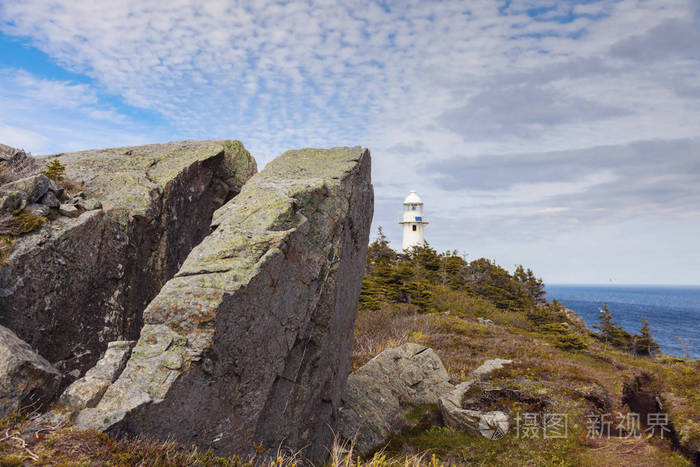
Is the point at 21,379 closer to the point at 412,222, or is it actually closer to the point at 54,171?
the point at 54,171

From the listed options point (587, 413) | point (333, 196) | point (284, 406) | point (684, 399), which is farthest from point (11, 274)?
point (684, 399)

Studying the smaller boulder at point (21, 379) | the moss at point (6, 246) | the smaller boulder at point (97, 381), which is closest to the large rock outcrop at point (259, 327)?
the smaller boulder at point (97, 381)

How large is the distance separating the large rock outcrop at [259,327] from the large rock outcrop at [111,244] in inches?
90.0

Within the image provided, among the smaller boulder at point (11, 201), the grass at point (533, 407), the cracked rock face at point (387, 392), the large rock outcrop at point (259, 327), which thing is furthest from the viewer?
the cracked rock face at point (387, 392)

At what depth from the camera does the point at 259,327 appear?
6.46 metres

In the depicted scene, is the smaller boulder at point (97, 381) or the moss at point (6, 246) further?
the moss at point (6, 246)

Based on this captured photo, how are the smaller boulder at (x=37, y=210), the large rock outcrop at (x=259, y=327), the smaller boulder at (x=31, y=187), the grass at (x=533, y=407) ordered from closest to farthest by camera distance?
the large rock outcrop at (x=259, y=327)
the smaller boulder at (x=37, y=210)
the smaller boulder at (x=31, y=187)
the grass at (x=533, y=407)

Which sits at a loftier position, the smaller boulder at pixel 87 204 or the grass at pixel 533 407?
the smaller boulder at pixel 87 204

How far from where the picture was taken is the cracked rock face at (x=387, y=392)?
403 inches

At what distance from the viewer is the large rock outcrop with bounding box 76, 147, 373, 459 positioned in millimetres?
5430

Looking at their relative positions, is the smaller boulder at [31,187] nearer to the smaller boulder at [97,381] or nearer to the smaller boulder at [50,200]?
the smaller boulder at [50,200]

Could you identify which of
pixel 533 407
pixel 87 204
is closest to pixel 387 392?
pixel 533 407

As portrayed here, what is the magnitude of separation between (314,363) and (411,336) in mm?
13715

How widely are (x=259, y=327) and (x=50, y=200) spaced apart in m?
4.86
